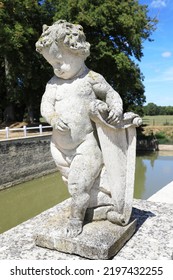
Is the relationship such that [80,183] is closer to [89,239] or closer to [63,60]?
[89,239]

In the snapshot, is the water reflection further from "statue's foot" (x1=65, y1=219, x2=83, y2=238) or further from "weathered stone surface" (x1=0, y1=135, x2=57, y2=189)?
"statue's foot" (x1=65, y1=219, x2=83, y2=238)

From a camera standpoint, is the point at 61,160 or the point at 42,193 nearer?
the point at 61,160

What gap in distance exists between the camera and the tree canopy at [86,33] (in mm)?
14406

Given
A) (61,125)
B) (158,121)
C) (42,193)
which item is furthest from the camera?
(158,121)

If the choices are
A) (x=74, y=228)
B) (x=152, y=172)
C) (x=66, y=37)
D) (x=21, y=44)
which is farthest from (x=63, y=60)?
(x=21, y=44)

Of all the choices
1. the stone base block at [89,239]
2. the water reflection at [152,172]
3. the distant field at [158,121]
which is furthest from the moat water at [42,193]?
the distant field at [158,121]

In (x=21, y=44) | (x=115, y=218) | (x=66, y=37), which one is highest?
(x=21, y=44)

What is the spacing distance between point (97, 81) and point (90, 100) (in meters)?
0.24

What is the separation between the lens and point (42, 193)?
34.9 ft

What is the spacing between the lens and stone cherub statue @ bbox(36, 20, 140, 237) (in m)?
3.24

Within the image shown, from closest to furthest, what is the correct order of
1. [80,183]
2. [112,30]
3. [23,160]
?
1. [80,183]
2. [23,160]
3. [112,30]

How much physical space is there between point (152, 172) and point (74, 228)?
1136 cm

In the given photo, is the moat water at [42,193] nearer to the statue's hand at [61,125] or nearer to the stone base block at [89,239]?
the stone base block at [89,239]

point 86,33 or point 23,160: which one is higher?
point 86,33
